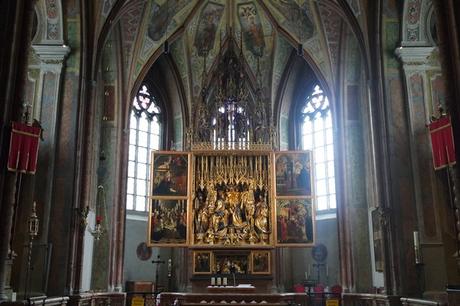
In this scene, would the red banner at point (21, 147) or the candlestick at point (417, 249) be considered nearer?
the red banner at point (21, 147)

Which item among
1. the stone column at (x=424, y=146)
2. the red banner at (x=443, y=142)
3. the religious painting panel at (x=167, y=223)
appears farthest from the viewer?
the religious painting panel at (x=167, y=223)

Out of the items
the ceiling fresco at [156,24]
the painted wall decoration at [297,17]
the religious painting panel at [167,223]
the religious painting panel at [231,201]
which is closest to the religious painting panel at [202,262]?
the religious painting panel at [231,201]

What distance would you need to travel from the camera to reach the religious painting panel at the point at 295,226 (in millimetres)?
19656

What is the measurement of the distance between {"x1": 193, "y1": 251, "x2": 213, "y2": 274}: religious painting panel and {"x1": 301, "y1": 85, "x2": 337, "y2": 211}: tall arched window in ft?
21.6

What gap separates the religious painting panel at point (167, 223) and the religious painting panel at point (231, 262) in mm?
1605

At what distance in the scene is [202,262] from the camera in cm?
2027

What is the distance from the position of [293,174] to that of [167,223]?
4880 mm

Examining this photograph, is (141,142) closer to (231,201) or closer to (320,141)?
(231,201)

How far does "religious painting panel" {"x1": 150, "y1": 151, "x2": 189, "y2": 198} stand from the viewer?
19.8 metres

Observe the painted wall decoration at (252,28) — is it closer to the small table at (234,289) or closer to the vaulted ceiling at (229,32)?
the vaulted ceiling at (229,32)

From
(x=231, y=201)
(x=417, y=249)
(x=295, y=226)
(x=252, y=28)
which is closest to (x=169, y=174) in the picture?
(x=231, y=201)

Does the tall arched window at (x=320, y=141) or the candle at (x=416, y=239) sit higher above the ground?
the tall arched window at (x=320, y=141)

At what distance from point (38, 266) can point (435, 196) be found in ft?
35.2

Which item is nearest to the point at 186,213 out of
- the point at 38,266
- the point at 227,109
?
the point at 227,109
